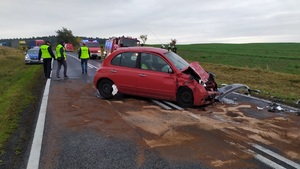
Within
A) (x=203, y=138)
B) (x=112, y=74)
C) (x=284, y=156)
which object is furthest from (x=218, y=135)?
(x=112, y=74)

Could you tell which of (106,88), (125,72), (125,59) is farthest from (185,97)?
(106,88)

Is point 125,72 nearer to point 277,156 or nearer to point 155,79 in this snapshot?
point 155,79

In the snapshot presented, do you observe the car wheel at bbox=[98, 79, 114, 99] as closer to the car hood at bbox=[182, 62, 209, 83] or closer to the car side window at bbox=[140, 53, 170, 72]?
the car side window at bbox=[140, 53, 170, 72]

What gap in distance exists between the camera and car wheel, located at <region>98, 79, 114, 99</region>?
9.77m

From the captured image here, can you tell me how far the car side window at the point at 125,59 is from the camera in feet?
31.3

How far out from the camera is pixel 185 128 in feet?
21.3

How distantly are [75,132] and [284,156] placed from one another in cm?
375

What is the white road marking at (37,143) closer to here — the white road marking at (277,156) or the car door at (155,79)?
the car door at (155,79)

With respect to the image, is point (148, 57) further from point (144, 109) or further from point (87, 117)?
point (87, 117)

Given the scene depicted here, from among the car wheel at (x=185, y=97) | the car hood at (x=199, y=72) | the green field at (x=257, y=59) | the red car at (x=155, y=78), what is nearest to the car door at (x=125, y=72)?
the red car at (x=155, y=78)

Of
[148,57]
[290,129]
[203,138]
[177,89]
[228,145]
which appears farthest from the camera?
[148,57]

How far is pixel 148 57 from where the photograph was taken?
933 cm

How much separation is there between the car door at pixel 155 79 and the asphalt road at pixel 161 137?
1.35ft

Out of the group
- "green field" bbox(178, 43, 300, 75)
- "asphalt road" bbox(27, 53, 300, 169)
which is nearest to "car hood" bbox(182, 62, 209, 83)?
"asphalt road" bbox(27, 53, 300, 169)
